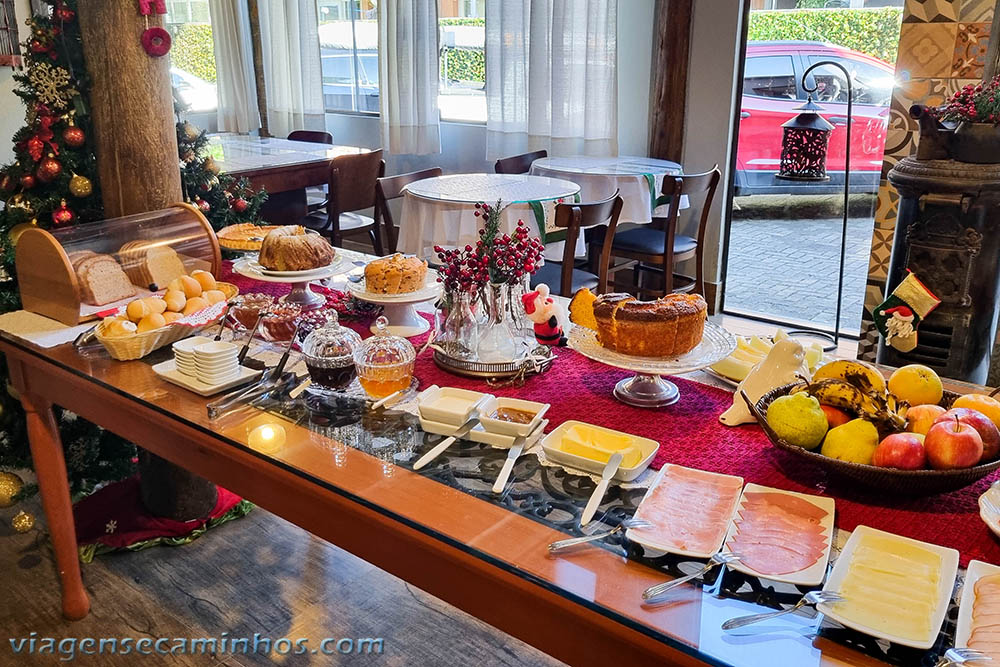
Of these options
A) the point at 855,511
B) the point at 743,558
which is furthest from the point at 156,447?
the point at 855,511

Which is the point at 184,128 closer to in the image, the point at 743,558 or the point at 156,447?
the point at 156,447

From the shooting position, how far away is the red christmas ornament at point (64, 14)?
2.07m

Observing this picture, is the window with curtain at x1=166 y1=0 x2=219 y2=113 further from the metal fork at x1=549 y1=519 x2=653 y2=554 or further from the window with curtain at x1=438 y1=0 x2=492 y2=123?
the metal fork at x1=549 y1=519 x2=653 y2=554

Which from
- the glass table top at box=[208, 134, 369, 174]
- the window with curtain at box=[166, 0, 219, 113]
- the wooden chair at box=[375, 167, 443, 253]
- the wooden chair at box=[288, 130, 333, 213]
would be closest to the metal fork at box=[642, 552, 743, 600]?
the wooden chair at box=[375, 167, 443, 253]

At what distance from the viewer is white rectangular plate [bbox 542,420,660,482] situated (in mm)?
1160

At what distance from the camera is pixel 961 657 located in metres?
0.80

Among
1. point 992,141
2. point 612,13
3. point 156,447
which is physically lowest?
point 156,447

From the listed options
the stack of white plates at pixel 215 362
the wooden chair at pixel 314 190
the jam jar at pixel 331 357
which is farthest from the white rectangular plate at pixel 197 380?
the wooden chair at pixel 314 190

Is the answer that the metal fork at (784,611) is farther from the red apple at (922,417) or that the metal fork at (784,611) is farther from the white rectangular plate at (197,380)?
the white rectangular plate at (197,380)

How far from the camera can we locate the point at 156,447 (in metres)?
1.50

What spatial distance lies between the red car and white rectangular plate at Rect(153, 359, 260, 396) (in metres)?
3.18

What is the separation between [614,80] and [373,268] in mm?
2821

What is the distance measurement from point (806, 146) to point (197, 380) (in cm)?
254

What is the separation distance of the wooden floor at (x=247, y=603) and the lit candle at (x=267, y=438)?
32.5 inches
